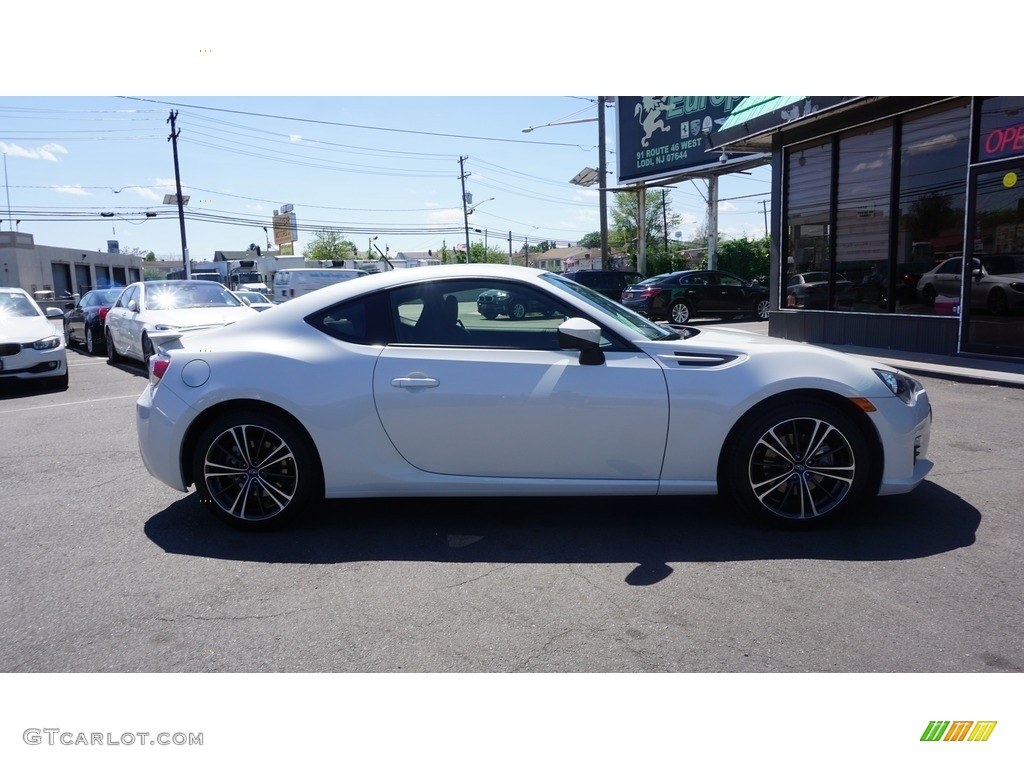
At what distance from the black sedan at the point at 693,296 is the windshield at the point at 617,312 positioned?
48.6 feet

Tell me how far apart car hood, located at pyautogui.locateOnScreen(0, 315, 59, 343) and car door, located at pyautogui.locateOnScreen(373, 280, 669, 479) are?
27.0 feet

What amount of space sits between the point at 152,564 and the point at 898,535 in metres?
3.84

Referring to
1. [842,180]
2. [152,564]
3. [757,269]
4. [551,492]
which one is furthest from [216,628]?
[757,269]

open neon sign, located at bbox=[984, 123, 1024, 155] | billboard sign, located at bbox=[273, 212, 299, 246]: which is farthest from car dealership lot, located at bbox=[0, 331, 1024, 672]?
billboard sign, located at bbox=[273, 212, 299, 246]

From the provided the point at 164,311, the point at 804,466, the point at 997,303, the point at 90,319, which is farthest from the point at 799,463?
the point at 90,319

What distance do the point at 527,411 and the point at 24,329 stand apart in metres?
9.32

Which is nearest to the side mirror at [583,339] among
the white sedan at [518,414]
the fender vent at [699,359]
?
the white sedan at [518,414]

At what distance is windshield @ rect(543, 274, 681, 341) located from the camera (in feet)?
13.9

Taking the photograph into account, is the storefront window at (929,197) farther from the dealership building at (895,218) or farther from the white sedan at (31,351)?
the white sedan at (31,351)

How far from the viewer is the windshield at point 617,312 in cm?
425

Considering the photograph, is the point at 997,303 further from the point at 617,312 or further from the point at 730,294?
the point at 730,294

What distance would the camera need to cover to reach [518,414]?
3.97 metres

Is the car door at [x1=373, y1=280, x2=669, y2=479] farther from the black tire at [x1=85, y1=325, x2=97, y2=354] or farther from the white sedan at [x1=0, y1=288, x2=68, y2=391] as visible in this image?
the black tire at [x1=85, y1=325, x2=97, y2=354]
